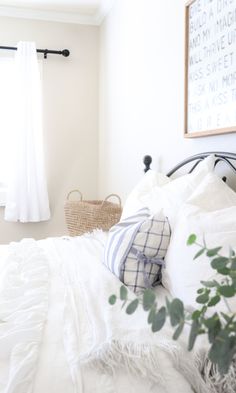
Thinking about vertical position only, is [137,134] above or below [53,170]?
above

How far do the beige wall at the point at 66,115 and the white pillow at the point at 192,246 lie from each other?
2.27 meters

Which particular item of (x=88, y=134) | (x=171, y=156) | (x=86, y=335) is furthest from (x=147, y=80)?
(x=86, y=335)

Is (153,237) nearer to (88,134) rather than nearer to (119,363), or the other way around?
(119,363)

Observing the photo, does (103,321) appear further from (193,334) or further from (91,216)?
(91,216)

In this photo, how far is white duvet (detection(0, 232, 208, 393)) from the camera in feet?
2.70

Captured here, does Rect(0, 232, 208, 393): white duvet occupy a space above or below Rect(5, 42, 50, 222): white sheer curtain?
below

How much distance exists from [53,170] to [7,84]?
0.87 metres

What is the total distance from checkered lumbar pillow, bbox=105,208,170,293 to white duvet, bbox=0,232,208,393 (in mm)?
55

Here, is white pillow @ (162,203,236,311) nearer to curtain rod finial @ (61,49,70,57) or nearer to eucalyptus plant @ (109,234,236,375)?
eucalyptus plant @ (109,234,236,375)

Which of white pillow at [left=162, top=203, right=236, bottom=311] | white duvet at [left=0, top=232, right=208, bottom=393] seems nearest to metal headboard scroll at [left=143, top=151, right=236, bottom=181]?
white pillow at [left=162, top=203, right=236, bottom=311]

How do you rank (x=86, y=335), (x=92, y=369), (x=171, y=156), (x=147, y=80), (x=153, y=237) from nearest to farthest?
(x=92, y=369) < (x=86, y=335) < (x=153, y=237) < (x=171, y=156) < (x=147, y=80)

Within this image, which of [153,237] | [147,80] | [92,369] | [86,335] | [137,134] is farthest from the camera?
[137,134]

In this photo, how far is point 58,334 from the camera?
0.99 m

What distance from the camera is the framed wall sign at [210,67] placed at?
1443 mm
